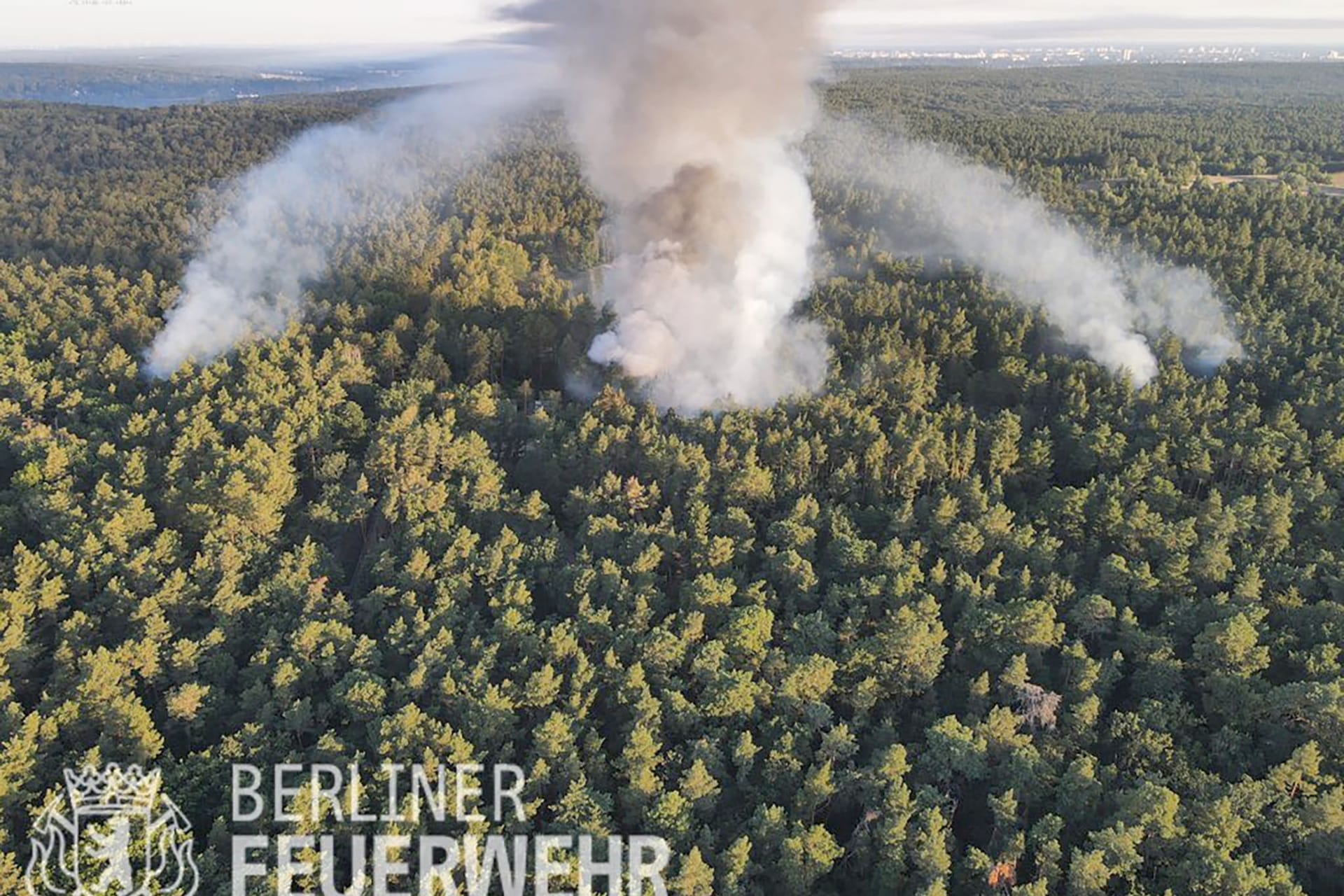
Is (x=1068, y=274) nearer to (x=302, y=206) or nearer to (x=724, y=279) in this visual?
(x=724, y=279)

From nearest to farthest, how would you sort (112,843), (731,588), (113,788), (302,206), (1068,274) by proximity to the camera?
1. (112,843)
2. (113,788)
3. (731,588)
4. (1068,274)
5. (302,206)

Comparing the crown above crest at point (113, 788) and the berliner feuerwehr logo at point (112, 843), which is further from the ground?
the crown above crest at point (113, 788)

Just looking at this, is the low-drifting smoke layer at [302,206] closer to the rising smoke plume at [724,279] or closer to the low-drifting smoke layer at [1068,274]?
the rising smoke plume at [724,279]

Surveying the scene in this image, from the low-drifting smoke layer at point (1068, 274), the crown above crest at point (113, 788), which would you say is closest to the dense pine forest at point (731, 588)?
the crown above crest at point (113, 788)

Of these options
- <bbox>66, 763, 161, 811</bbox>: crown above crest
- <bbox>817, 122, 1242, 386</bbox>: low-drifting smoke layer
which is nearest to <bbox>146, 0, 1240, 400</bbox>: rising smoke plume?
<bbox>817, 122, 1242, 386</bbox>: low-drifting smoke layer

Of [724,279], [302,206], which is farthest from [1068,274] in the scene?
[302,206]

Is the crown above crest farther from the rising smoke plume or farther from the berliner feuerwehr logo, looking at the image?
the rising smoke plume
